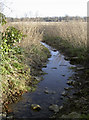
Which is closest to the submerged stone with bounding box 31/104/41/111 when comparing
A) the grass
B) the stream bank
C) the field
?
the stream bank

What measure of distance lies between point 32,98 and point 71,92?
108cm

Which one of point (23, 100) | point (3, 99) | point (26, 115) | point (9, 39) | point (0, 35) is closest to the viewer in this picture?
point (26, 115)

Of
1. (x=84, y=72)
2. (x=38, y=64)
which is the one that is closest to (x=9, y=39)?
(x=38, y=64)

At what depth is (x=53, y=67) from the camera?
6.34m

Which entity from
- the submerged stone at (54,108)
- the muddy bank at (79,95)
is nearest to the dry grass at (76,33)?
the muddy bank at (79,95)

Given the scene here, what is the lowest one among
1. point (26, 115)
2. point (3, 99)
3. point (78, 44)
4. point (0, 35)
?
point (26, 115)

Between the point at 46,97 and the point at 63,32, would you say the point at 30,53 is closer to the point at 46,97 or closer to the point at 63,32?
the point at 46,97

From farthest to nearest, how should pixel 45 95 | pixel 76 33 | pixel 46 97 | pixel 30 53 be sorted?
pixel 76 33 < pixel 30 53 < pixel 45 95 < pixel 46 97

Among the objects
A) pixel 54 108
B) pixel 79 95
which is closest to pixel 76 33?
pixel 79 95

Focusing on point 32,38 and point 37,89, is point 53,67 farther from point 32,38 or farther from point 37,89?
point 37,89

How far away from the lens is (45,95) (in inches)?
153

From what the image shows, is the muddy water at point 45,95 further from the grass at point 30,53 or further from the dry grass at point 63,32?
the dry grass at point 63,32

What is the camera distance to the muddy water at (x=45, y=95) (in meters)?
3.12

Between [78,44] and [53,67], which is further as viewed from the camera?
[78,44]
